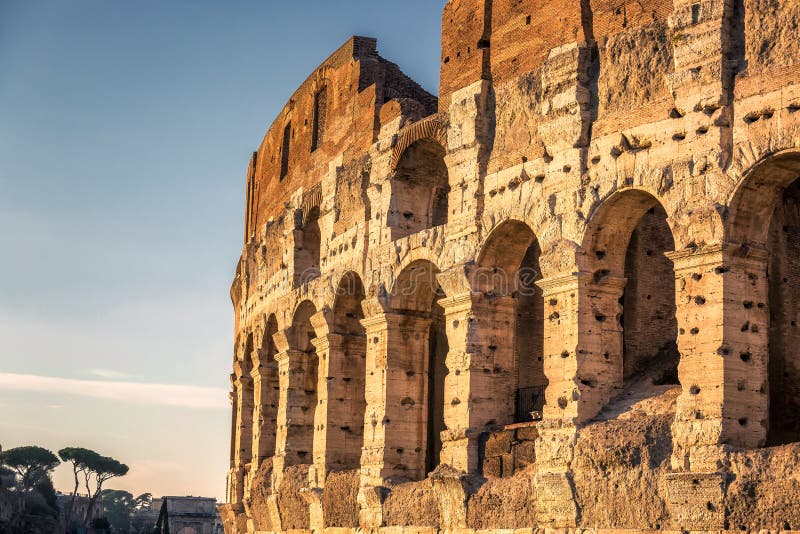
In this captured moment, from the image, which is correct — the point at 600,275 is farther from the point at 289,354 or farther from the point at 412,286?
the point at 289,354

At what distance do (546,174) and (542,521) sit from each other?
3802 mm

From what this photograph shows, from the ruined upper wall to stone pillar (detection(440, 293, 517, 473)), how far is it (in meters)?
3.92

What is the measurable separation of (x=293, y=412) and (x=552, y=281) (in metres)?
7.24

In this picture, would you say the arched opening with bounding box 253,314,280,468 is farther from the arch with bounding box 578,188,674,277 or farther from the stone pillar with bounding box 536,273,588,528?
the arch with bounding box 578,188,674,277

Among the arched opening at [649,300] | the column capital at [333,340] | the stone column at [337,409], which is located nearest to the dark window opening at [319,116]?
the column capital at [333,340]

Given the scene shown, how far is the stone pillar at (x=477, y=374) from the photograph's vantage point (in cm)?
1370

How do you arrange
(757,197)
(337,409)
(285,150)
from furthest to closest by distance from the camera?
(285,150) → (337,409) → (757,197)

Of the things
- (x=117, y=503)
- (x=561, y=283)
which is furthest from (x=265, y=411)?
(x=117, y=503)

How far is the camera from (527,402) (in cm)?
1526

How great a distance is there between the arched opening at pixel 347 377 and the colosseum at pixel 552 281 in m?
0.03

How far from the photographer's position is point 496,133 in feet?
46.5

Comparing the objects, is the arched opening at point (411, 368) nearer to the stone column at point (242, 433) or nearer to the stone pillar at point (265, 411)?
the stone pillar at point (265, 411)

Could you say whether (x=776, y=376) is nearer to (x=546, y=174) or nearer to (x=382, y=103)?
(x=546, y=174)

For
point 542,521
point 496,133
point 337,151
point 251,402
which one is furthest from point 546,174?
point 251,402
